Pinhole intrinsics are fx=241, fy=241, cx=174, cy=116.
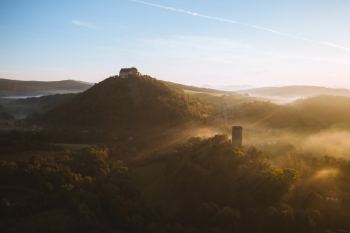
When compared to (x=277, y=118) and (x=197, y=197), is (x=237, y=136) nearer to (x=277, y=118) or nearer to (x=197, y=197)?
(x=197, y=197)

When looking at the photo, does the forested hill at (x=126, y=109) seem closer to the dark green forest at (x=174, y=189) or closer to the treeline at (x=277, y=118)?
the treeline at (x=277, y=118)

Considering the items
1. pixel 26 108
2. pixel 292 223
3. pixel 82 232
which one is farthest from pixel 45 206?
pixel 26 108

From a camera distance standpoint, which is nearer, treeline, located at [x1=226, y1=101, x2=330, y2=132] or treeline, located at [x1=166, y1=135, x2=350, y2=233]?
treeline, located at [x1=166, y1=135, x2=350, y2=233]

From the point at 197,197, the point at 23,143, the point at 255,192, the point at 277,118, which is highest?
the point at 277,118

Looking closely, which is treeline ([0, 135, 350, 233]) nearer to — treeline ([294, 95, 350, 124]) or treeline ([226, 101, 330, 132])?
treeline ([226, 101, 330, 132])

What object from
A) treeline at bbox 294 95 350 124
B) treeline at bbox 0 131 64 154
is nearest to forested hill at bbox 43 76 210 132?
treeline at bbox 0 131 64 154

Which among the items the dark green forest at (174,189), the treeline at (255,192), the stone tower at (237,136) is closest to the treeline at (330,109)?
the dark green forest at (174,189)

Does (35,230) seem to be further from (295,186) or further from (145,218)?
(295,186)

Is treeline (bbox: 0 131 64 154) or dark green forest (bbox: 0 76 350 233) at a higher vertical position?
treeline (bbox: 0 131 64 154)

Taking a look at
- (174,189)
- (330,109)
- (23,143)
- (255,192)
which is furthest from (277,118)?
(23,143)
